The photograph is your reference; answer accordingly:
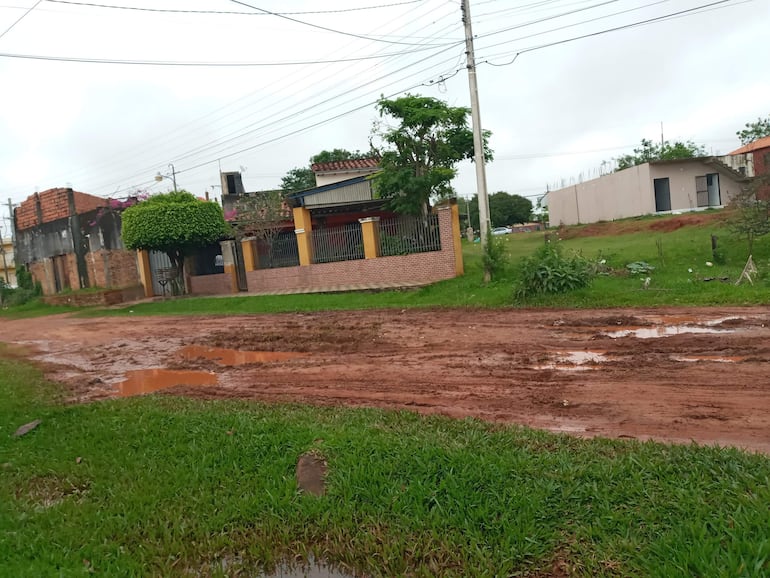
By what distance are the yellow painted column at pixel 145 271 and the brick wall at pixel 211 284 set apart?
2.91 meters

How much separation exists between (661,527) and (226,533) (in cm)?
260

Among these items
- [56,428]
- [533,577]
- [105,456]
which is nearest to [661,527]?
[533,577]

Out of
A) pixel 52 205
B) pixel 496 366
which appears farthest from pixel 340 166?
pixel 496 366

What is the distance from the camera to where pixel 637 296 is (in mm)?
11633

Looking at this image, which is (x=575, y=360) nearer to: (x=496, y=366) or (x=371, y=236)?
Answer: (x=496, y=366)

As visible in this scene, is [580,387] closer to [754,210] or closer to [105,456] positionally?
[105,456]

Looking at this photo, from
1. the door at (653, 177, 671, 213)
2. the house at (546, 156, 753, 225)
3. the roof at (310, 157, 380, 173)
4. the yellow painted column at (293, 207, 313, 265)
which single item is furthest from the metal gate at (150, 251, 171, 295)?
the door at (653, 177, 671, 213)

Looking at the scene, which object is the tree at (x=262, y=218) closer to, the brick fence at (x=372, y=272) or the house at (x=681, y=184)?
the brick fence at (x=372, y=272)

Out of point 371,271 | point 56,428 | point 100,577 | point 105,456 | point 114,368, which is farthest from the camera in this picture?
point 371,271

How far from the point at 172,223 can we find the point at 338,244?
21.9 feet

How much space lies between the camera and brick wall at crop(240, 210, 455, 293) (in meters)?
17.6

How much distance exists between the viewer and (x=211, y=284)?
24891 mm

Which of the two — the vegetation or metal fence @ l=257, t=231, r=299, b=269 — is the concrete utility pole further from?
the vegetation

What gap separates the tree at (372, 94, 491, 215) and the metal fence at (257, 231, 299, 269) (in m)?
4.85
